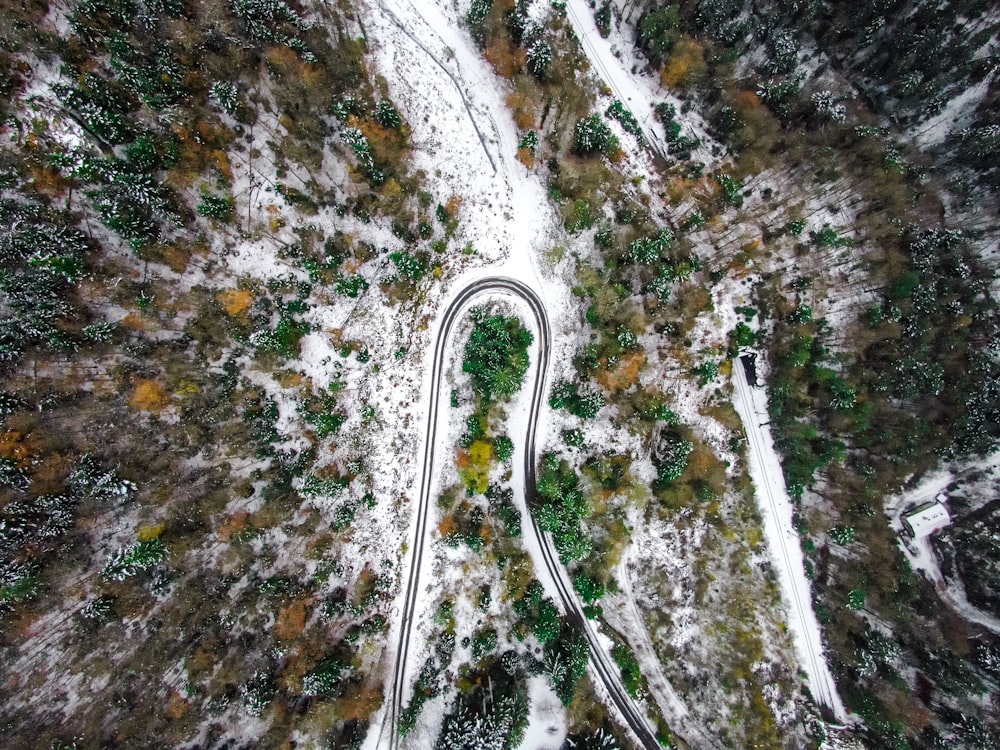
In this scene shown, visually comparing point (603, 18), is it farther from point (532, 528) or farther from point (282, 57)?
point (532, 528)

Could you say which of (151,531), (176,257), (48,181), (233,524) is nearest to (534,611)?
(233,524)

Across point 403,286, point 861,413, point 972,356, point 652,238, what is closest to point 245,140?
point 403,286

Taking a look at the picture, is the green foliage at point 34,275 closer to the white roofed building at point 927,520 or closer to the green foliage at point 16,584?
the green foliage at point 16,584

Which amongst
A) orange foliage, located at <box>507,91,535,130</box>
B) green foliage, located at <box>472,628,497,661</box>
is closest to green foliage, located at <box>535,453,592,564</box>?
green foliage, located at <box>472,628,497,661</box>

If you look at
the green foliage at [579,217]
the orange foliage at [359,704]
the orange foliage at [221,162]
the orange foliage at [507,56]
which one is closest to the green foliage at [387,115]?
the orange foliage at [507,56]

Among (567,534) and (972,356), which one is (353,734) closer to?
(567,534)
